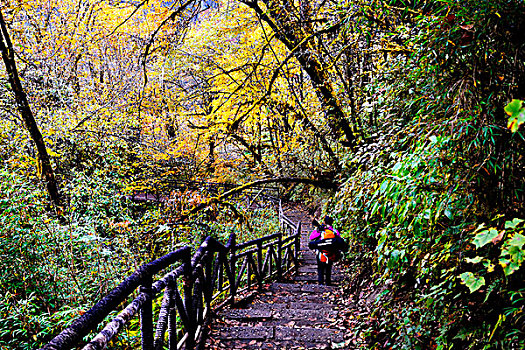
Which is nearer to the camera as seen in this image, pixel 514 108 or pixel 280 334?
pixel 514 108

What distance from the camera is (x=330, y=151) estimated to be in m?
8.49

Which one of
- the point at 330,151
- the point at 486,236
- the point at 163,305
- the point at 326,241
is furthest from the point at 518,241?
the point at 330,151

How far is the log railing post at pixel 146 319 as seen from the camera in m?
2.28

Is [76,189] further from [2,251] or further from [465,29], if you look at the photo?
[465,29]

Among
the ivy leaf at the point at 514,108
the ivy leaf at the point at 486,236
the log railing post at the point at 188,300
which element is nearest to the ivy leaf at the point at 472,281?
the ivy leaf at the point at 486,236

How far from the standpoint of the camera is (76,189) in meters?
7.66

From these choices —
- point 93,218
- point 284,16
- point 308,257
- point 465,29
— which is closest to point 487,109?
point 465,29

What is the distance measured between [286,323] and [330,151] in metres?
4.87

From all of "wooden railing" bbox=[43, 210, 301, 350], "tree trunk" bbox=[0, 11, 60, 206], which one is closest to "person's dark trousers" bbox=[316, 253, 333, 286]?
"wooden railing" bbox=[43, 210, 301, 350]

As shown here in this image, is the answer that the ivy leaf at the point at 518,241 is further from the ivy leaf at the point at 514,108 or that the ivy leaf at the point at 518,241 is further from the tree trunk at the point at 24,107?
the tree trunk at the point at 24,107

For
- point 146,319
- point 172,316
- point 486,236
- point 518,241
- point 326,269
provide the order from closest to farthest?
point 518,241 < point 486,236 < point 146,319 < point 172,316 < point 326,269

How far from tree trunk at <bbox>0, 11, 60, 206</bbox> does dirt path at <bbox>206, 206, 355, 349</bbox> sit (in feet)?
16.2

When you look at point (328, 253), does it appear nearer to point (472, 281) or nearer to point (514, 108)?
point (472, 281)

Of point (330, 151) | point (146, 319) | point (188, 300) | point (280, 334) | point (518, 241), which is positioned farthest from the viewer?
point (330, 151)
